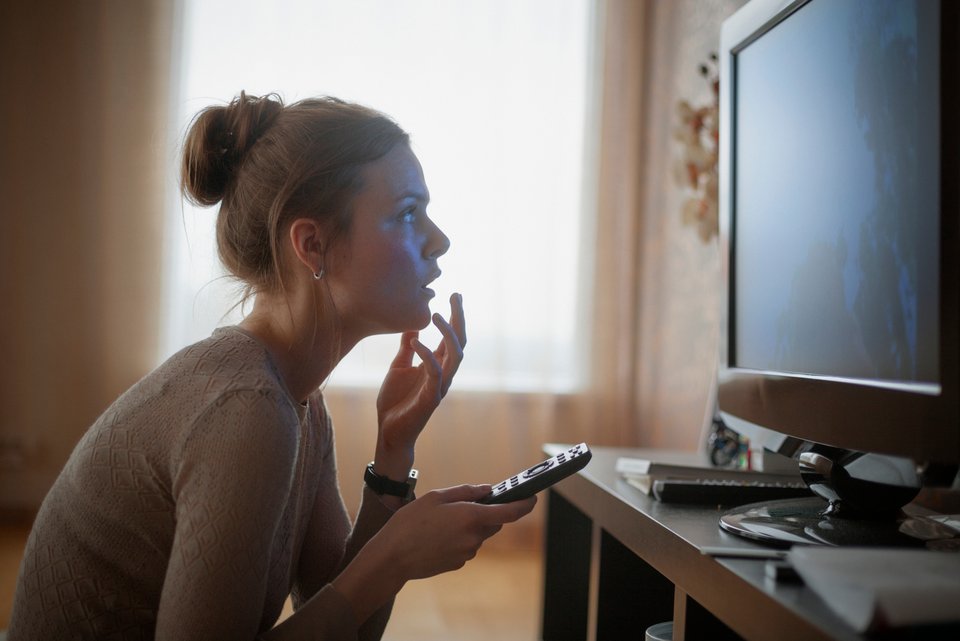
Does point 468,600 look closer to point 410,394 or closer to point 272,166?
point 410,394

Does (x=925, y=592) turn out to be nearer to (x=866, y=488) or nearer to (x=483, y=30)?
(x=866, y=488)

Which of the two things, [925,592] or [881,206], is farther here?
[881,206]

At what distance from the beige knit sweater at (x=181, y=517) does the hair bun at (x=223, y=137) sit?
242 millimetres

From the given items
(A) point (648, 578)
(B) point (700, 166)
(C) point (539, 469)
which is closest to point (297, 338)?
(C) point (539, 469)

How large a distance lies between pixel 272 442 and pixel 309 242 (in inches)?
12.1

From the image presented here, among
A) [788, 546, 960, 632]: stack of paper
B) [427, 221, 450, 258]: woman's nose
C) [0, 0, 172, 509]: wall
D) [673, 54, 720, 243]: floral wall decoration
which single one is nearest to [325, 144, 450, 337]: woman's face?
[427, 221, 450, 258]: woman's nose

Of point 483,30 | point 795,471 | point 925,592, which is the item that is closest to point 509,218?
point 483,30

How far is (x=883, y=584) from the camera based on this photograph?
1.86 ft

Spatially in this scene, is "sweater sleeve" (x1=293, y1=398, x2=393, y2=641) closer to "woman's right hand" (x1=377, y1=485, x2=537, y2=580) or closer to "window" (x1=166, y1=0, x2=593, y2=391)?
"woman's right hand" (x1=377, y1=485, x2=537, y2=580)

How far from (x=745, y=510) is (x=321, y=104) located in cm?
72

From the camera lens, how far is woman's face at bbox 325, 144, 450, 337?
103cm

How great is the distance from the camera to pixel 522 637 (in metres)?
2.12

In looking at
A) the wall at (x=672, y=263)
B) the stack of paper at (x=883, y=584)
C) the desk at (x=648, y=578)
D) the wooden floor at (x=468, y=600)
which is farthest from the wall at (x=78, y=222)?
the stack of paper at (x=883, y=584)

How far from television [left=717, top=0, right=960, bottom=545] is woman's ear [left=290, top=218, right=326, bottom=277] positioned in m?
0.56
